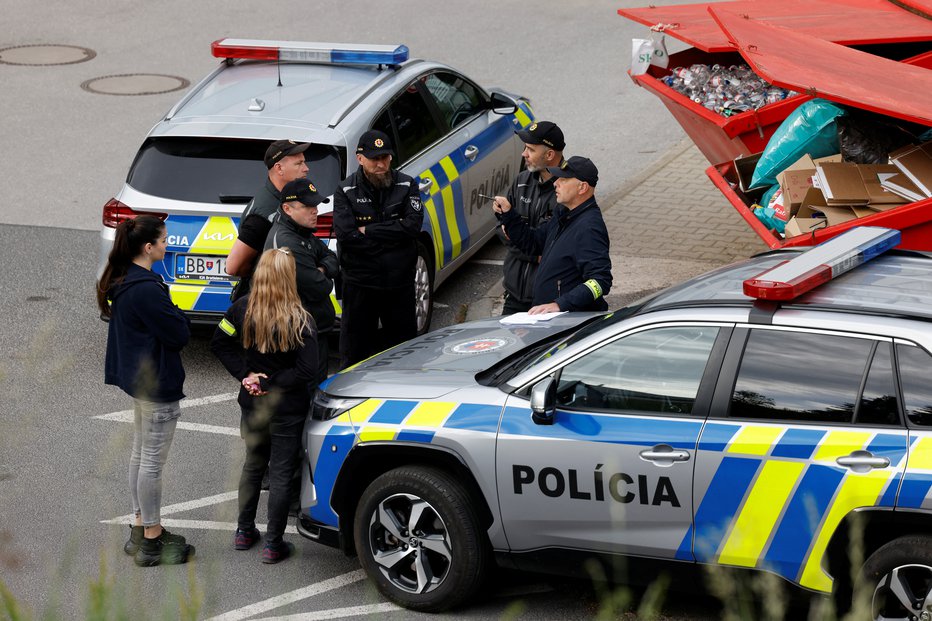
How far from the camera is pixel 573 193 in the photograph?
680 centimetres

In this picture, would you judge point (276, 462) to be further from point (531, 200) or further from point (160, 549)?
point (531, 200)

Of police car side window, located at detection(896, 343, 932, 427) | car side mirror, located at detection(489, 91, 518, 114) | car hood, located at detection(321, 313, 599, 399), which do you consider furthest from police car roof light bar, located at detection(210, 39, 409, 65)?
police car side window, located at detection(896, 343, 932, 427)

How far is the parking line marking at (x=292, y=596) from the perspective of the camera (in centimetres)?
564

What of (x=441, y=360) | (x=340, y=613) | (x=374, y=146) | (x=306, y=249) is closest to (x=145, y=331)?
(x=306, y=249)

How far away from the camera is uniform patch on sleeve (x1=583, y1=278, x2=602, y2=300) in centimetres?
659

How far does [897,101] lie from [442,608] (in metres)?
3.96

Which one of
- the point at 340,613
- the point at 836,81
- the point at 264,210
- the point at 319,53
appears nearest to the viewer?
the point at 340,613

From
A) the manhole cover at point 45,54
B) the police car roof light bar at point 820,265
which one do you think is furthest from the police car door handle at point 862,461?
the manhole cover at point 45,54

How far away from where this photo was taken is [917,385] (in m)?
4.68

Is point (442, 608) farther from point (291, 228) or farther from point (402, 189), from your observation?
point (402, 189)

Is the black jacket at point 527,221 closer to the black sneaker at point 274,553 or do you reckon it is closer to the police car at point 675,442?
the police car at point 675,442

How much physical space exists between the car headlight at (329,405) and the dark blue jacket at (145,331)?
2.13ft

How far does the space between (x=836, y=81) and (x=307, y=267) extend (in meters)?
3.30

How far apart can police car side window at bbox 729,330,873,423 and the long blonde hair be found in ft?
6.93
